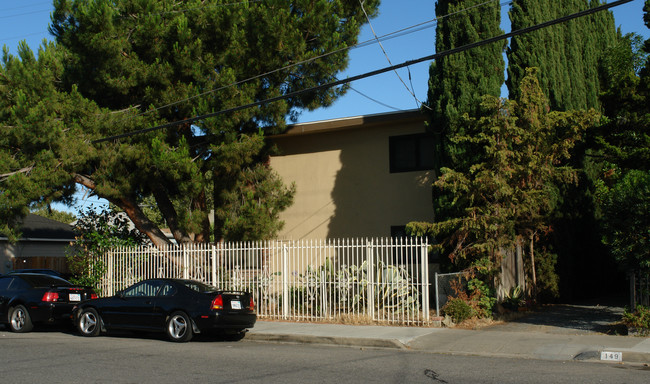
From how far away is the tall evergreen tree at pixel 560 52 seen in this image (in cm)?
1741

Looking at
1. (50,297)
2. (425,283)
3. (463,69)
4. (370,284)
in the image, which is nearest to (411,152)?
(463,69)

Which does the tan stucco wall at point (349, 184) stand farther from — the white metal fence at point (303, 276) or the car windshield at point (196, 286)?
the car windshield at point (196, 286)

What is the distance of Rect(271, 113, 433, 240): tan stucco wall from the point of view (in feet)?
61.1

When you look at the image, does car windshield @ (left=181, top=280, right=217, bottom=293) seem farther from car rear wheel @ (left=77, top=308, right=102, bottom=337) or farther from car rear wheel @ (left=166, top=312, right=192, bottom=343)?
car rear wheel @ (left=77, top=308, right=102, bottom=337)

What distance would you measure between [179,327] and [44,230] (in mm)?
22949

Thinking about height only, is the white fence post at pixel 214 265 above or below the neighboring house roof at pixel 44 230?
below

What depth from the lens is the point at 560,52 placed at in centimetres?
1933

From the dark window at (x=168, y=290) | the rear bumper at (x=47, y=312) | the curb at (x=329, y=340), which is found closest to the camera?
the curb at (x=329, y=340)

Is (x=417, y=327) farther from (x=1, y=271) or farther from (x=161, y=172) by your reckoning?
(x=1, y=271)

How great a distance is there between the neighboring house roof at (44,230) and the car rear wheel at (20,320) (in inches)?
641

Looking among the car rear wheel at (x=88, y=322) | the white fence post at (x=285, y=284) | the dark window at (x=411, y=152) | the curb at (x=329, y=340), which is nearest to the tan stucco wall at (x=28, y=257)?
the car rear wheel at (x=88, y=322)

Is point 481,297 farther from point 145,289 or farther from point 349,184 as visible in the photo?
point 145,289

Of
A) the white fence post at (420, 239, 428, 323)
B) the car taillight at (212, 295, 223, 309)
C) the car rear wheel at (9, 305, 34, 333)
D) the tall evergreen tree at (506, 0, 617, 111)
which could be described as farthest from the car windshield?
the tall evergreen tree at (506, 0, 617, 111)

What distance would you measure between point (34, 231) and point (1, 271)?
116 inches
